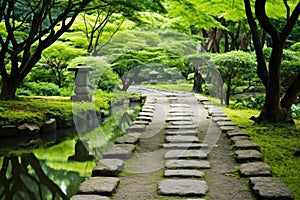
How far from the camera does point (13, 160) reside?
6508mm

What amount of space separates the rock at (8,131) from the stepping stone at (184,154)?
13.7 ft

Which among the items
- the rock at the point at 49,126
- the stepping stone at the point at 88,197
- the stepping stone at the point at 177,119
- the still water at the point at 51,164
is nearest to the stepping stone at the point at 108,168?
the still water at the point at 51,164

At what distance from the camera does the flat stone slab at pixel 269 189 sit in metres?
3.69

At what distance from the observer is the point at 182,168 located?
4973 mm

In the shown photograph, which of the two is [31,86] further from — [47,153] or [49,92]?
[47,153]

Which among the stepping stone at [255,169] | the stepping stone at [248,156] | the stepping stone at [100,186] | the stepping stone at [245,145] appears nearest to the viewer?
the stepping stone at [100,186]

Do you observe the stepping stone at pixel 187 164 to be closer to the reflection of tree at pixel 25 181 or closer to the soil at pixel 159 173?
the soil at pixel 159 173

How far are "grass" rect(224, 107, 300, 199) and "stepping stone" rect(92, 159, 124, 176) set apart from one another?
200 cm

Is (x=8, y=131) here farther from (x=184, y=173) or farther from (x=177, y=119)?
(x=184, y=173)

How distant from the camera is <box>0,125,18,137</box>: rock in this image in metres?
Result: 8.30

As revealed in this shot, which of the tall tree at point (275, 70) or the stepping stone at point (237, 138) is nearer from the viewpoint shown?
the stepping stone at point (237, 138)

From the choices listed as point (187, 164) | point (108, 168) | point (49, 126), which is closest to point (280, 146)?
point (187, 164)

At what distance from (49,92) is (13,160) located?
33.8 feet

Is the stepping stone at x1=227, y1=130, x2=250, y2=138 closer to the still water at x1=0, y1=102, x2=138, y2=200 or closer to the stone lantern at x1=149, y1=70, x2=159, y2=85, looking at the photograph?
the still water at x1=0, y1=102, x2=138, y2=200
